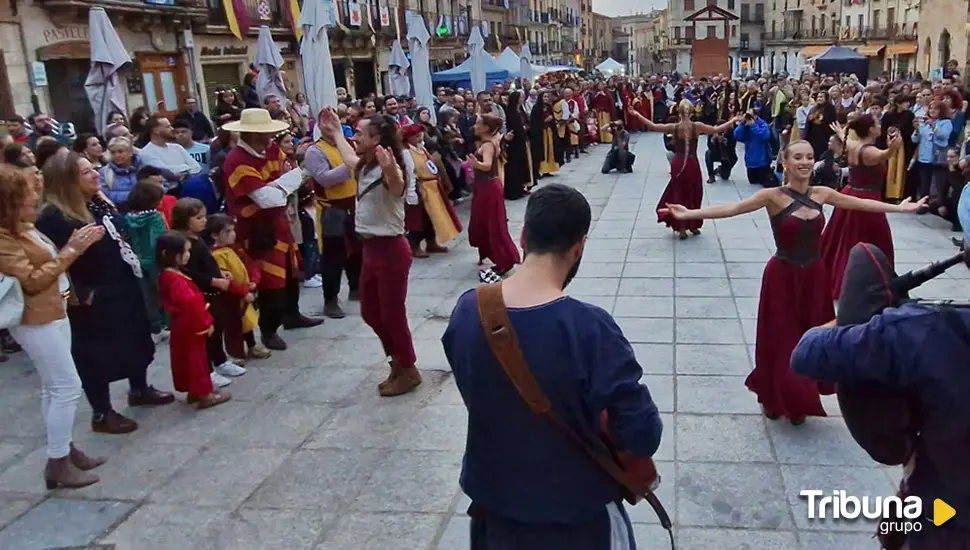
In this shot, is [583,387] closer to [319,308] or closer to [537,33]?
[319,308]

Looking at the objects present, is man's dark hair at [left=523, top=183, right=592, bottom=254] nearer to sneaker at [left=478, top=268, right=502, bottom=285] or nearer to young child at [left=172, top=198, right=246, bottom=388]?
young child at [left=172, top=198, right=246, bottom=388]

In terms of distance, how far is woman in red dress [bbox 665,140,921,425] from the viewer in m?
4.45

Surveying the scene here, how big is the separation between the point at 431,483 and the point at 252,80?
11.7m

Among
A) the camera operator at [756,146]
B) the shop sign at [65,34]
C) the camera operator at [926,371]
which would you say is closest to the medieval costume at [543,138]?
the camera operator at [756,146]

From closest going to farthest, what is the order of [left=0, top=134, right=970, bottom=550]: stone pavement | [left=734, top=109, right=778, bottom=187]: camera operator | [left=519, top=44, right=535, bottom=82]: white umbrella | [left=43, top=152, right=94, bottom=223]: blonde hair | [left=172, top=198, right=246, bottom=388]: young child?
[left=0, top=134, right=970, bottom=550]: stone pavement → [left=43, top=152, right=94, bottom=223]: blonde hair → [left=172, top=198, right=246, bottom=388]: young child → [left=734, top=109, right=778, bottom=187]: camera operator → [left=519, top=44, right=535, bottom=82]: white umbrella

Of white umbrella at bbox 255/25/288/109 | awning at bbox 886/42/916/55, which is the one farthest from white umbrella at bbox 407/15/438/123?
awning at bbox 886/42/916/55

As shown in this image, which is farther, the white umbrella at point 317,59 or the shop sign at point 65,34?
the shop sign at point 65,34

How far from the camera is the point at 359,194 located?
17.3 feet

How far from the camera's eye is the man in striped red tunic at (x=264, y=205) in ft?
18.8

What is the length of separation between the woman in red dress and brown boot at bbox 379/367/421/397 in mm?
2027

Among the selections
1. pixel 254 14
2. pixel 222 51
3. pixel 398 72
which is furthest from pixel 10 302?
pixel 254 14

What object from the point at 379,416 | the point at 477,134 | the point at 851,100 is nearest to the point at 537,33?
the point at 851,100

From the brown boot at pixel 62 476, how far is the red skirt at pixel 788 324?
381cm

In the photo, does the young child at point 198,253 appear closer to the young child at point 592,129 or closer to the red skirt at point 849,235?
the red skirt at point 849,235
